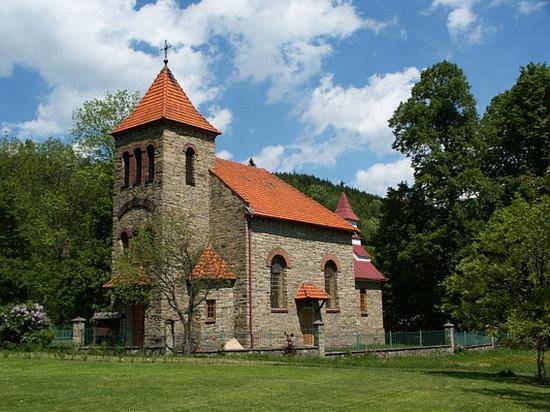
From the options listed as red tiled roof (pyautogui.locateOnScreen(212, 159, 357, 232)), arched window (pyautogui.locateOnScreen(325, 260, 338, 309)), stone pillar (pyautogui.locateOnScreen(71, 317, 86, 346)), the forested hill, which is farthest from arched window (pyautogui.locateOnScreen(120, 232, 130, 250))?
the forested hill

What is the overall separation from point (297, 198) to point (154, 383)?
71.5ft

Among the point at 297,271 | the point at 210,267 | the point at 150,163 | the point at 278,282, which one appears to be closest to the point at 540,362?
the point at 210,267

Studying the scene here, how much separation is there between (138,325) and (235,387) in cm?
1643

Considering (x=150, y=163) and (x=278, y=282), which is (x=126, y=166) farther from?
(x=278, y=282)

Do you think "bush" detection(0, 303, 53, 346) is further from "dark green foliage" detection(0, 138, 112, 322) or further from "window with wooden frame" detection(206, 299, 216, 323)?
"window with wooden frame" detection(206, 299, 216, 323)

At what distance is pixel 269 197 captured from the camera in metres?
33.6

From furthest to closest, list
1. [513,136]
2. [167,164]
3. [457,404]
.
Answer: [513,136] → [167,164] → [457,404]

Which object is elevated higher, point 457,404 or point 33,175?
point 33,175

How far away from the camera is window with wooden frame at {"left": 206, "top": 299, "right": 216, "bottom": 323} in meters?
29.7

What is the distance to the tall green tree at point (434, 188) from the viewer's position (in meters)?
36.9

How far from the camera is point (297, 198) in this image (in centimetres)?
3631

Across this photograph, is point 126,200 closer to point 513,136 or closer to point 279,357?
point 279,357

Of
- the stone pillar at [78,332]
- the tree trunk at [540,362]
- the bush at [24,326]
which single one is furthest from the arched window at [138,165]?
the tree trunk at [540,362]

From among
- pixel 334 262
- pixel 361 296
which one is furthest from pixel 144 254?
pixel 361 296
